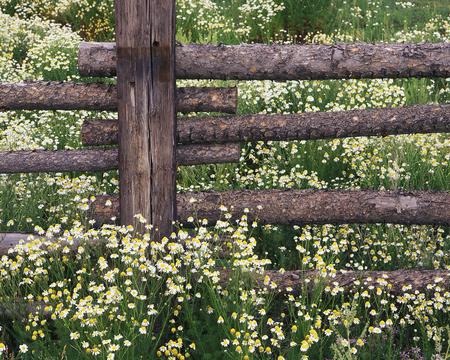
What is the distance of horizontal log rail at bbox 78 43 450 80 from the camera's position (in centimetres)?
432

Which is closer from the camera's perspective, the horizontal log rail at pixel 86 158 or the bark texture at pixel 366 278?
the bark texture at pixel 366 278

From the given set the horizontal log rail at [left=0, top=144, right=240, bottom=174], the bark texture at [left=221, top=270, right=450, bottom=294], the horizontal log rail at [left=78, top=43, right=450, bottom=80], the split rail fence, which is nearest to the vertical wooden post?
the split rail fence

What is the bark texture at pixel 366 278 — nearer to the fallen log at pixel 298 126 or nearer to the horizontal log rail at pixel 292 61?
the fallen log at pixel 298 126

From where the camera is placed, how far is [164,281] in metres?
4.26

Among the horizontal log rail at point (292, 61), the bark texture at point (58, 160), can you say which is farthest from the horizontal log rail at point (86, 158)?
the horizontal log rail at point (292, 61)

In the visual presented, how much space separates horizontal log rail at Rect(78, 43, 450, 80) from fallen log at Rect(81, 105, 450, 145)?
27 centimetres

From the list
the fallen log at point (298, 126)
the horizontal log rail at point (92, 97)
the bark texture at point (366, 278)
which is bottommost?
the bark texture at point (366, 278)

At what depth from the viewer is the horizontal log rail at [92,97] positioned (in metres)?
4.43

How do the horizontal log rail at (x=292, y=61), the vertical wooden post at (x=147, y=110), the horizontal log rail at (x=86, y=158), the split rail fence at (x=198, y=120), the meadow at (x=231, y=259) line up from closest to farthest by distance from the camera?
the meadow at (x=231, y=259), the vertical wooden post at (x=147, y=110), the split rail fence at (x=198, y=120), the horizontal log rail at (x=292, y=61), the horizontal log rail at (x=86, y=158)

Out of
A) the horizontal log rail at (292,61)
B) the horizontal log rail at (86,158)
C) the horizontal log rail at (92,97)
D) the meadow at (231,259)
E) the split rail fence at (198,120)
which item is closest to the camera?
the meadow at (231,259)

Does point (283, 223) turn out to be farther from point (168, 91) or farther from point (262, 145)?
point (262, 145)

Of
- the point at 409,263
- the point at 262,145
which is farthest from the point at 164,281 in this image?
the point at 262,145

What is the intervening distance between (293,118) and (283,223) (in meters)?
0.68

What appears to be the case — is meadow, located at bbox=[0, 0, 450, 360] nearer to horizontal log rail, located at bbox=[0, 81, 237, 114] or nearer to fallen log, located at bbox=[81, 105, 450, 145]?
fallen log, located at bbox=[81, 105, 450, 145]
